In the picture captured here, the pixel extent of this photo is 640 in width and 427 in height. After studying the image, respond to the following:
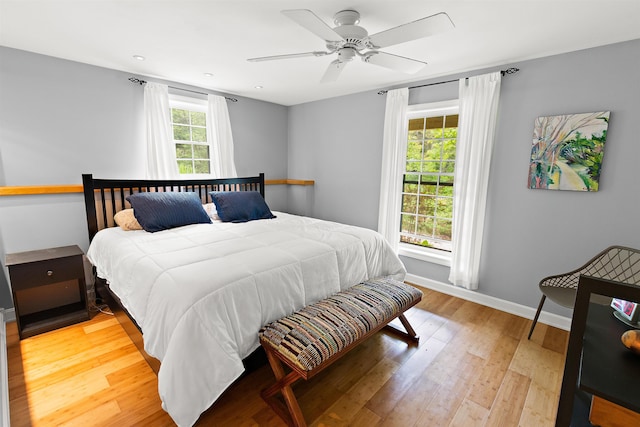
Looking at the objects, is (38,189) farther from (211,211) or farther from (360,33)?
(360,33)

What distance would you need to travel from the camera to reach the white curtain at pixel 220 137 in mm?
3691

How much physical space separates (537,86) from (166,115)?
3730mm

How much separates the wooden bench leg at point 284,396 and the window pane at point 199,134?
298 centimetres

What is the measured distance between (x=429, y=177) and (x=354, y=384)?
2.43 metres

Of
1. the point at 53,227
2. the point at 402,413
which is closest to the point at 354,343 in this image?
the point at 402,413

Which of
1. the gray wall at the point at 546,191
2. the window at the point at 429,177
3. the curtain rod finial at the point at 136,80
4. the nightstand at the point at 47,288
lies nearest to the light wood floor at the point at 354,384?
the nightstand at the point at 47,288

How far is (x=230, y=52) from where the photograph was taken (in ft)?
8.20

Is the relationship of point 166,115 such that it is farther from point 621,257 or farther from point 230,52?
point 621,257

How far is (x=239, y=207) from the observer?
3215 millimetres

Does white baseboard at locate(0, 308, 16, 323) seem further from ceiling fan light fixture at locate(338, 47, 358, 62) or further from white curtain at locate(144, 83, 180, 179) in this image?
ceiling fan light fixture at locate(338, 47, 358, 62)

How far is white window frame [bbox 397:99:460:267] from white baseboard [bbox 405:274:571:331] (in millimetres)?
258

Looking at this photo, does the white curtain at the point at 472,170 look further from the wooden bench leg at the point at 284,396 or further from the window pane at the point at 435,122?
the wooden bench leg at the point at 284,396

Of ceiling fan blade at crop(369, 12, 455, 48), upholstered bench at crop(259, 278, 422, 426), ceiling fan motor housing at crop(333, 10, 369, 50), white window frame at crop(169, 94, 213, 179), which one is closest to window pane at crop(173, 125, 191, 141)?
white window frame at crop(169, 94, 213, 179)

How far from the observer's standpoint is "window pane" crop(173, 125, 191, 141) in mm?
3510
